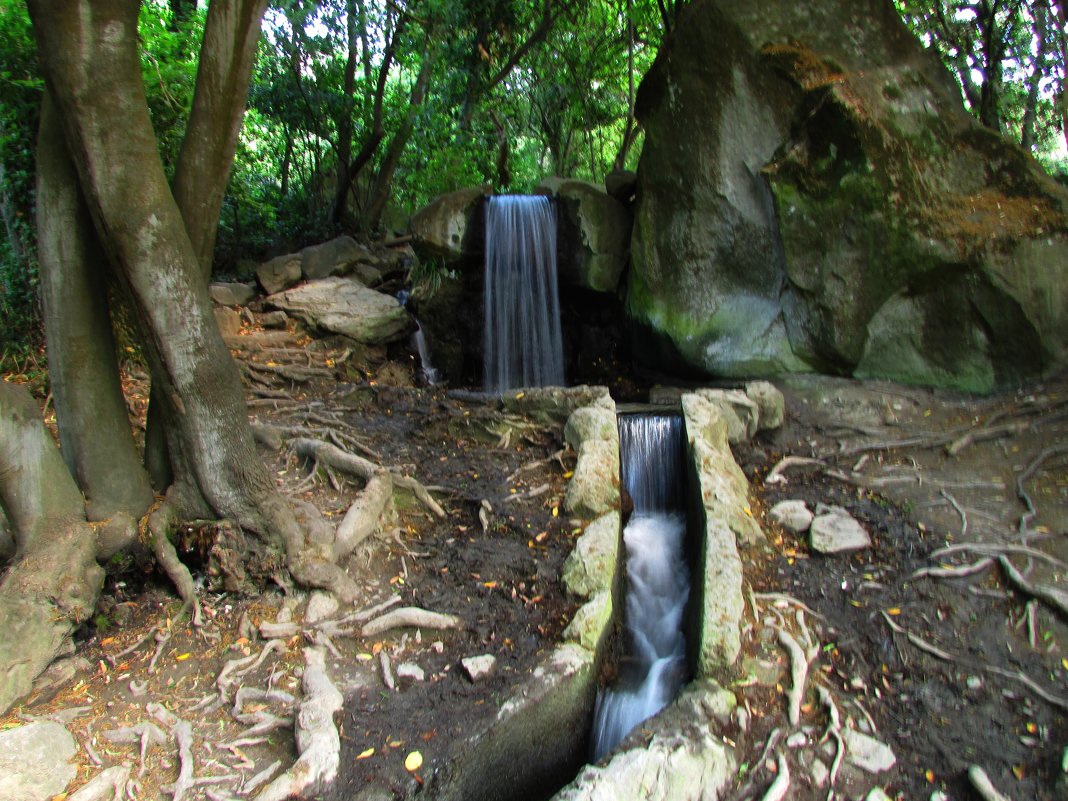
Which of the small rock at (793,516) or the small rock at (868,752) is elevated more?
the small rock at (793,516)

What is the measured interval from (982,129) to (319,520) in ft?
26.8

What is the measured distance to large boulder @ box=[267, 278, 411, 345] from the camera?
34.6ft

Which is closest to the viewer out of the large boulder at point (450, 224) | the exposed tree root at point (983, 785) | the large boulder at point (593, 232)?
the exposed tree root at point (983, 785)

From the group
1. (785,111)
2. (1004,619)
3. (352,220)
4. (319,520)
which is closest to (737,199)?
(785,111)

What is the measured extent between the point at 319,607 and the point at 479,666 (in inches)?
45.7

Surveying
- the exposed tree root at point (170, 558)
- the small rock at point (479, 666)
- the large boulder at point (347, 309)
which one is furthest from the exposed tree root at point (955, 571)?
the large boulder at point (347, 309)

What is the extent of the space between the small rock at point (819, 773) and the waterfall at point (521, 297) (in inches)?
320

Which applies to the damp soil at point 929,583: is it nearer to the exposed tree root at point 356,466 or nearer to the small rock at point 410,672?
the small rock at point 410,672

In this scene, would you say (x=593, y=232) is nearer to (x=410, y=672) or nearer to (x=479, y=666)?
(x=479, y=666)

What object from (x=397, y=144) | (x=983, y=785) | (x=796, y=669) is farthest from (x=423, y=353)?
(x=983, y=785)

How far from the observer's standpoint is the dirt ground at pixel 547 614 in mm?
3607

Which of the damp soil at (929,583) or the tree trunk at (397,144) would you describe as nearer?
the damp soil at (929,583)

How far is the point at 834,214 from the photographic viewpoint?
8195 millimetres

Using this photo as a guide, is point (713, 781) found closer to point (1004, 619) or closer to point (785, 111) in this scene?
point (1004, 619)
